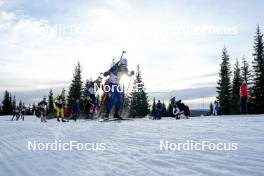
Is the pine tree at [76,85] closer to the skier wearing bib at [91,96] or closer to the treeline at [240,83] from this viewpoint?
the treeline at [240,83]

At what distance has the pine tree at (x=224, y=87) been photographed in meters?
55.5

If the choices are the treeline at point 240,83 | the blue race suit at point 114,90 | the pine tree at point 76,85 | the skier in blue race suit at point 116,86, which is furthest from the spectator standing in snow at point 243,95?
the pine tree at point 76,85

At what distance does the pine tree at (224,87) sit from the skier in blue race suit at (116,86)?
1614 inches

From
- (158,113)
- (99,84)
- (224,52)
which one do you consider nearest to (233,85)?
(224,52)

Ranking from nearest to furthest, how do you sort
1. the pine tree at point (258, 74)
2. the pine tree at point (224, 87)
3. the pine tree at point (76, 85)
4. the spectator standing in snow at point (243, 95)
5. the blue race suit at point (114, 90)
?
the blue race suit at point (114, 90) → the spectator standing in snow at point (243, 95) → the pine tree at point (258, 74) → the pine tree at point (224, 87) → the pine tree at point (76, 85)

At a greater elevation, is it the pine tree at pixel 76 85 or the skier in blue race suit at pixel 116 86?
the pine tree at pixel 76 85

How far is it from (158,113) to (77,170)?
20.7 m

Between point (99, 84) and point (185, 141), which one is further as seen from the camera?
point (99, 84)

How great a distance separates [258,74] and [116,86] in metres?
37.3

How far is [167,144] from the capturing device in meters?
5.65

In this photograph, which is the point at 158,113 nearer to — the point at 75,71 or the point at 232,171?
the point at 232,171

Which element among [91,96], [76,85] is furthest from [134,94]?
[91,96]

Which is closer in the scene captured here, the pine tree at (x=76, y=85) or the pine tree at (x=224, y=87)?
the pine tree at (x=224, y=87)

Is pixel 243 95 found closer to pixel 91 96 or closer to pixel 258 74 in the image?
pixel 91 96
